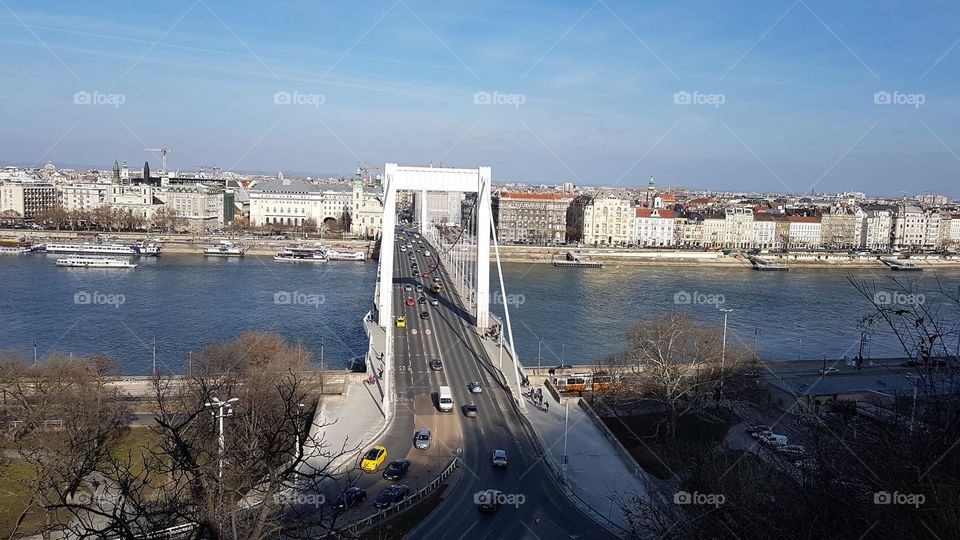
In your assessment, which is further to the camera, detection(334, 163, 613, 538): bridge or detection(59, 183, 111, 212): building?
detection(59, 183, 111, 212): building

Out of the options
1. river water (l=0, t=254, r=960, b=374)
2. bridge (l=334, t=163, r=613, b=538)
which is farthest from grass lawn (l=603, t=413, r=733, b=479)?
river water (l=0, t=254, r=960, b=374)

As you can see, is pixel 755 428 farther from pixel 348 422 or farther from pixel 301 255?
pixel 301 255

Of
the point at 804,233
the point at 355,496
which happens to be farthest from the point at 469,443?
the point at 804,233

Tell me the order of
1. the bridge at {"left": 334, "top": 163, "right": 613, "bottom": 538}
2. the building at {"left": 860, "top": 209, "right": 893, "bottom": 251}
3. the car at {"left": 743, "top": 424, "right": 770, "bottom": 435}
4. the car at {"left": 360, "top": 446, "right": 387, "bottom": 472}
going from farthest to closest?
the building at {"left": 860, "top": 209, "right": 893, "bottom": 251}, the car at {"left": 743, "top": 424, "right": 770, "bottom": 435}, the car at {"left": 360, "top": 446, "right": 387, "bottom": 472}, the bridge at {"left": 334, "top": 163, "right": 613, "bottom": 538}

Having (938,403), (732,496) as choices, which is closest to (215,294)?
(732,496)

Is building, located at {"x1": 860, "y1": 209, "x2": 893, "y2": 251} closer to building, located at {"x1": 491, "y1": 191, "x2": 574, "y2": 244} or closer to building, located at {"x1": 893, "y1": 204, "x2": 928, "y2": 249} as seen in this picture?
building, located at {"x1": 893, "y1": 204, "x2": 928, "y2": 249}
